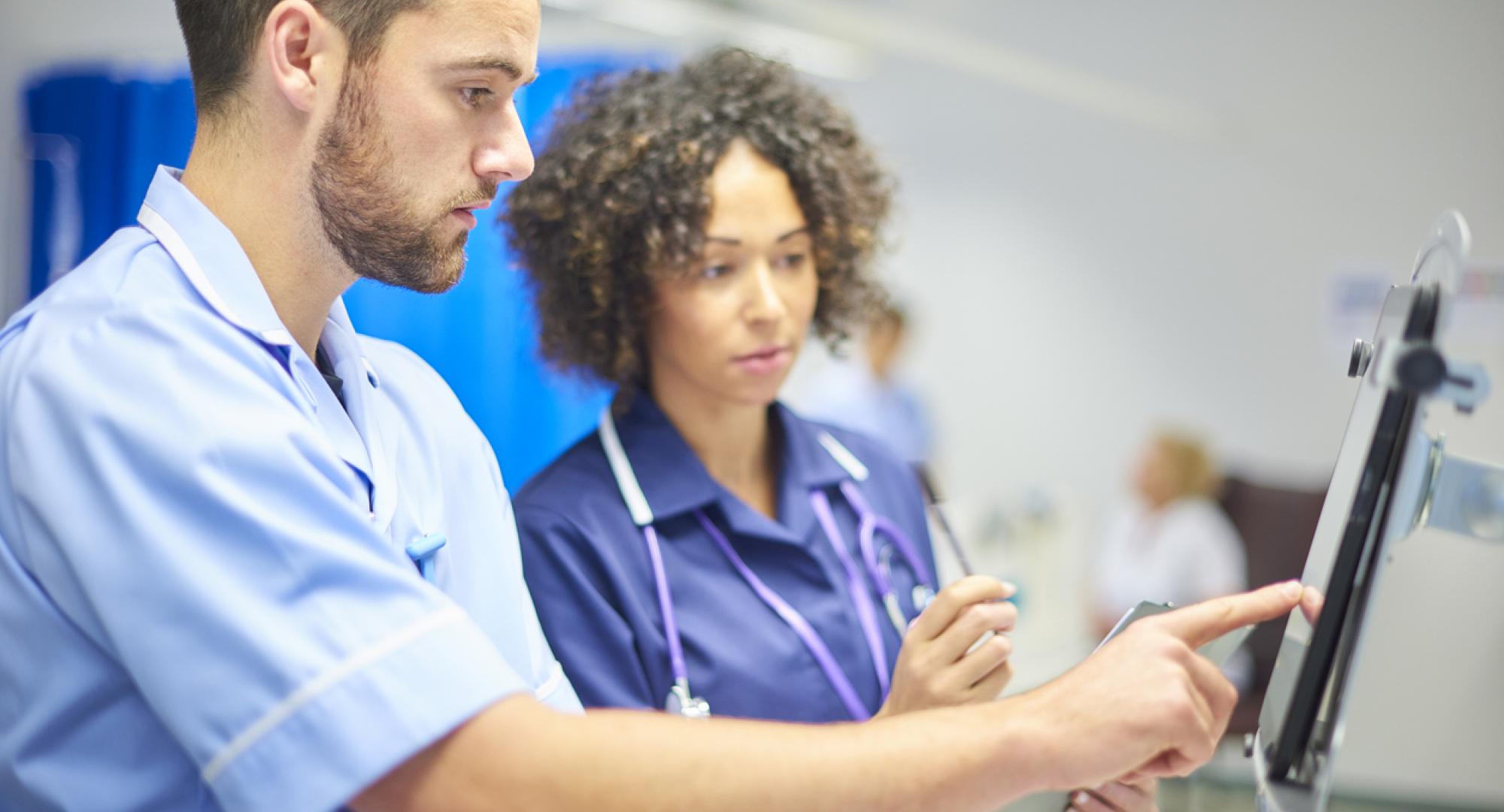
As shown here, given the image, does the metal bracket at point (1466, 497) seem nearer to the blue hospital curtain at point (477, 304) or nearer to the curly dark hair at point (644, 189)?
the curly dark hair at point (644, 189)

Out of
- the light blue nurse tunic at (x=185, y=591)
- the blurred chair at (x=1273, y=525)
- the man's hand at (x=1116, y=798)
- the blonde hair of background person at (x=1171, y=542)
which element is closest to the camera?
the light blue nurse tunic at (x=185, y=591)

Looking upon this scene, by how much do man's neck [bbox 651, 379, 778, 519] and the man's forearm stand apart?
648 mm

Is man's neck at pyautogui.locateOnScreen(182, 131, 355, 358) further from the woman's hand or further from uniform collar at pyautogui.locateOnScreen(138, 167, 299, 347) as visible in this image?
the woman's hand

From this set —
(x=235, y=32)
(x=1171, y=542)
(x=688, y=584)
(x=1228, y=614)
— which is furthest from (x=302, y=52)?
(x=1171, y=542)

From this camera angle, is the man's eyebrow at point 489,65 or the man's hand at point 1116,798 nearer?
the man's eyebrow at point 489,65

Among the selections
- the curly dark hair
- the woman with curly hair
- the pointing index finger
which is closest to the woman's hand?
the woman with curly hair

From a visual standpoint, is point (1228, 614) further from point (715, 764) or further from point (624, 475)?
point (624, 475)

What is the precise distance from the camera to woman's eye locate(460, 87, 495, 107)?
896 mm

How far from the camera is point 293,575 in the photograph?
723 millimetres

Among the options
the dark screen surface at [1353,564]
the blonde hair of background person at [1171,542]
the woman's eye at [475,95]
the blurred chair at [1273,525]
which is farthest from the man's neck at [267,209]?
the blurred chair at [1273,525]

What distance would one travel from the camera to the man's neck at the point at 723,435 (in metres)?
1.42

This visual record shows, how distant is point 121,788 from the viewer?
77cm

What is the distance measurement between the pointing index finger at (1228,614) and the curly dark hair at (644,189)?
2.28 feet

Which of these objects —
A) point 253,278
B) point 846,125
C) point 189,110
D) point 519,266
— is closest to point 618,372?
point 519,266
